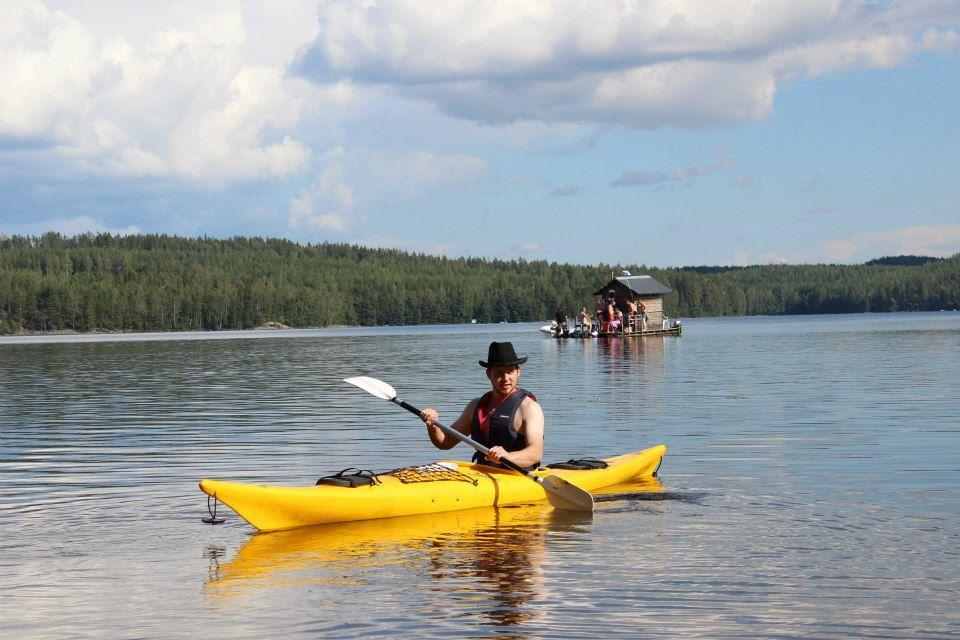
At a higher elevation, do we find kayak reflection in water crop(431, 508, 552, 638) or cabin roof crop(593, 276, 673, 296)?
cabin roof crop(593, 276, 673, 296)

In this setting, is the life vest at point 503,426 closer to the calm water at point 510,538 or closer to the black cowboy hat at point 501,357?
the black cowboy hat at point 501,357

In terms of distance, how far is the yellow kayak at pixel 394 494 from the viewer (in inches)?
472

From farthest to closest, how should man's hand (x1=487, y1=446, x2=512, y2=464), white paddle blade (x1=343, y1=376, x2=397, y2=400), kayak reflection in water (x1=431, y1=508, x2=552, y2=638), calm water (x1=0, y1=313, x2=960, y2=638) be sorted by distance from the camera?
white paddle blade (x1=343, y1=376, x2=397, y2=400), man's hand (x1=487, y1=446, x2=512, y2=464), kayak reflection in water (x1=431, y1=508, x2=552, y2=638), calm water (x1=0, y1=313, x2=960, y2=638)

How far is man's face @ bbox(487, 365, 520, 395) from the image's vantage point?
13.3 meters

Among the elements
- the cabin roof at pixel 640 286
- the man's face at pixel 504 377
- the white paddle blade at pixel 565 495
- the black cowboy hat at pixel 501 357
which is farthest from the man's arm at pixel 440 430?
the cabin roof at pixel 640 286

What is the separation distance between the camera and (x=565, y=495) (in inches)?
528

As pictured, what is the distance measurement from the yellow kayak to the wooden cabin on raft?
228 feet

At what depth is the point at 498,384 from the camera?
44.3 ft

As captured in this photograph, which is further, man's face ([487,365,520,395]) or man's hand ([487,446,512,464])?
man's hand ([487,446,512,464])

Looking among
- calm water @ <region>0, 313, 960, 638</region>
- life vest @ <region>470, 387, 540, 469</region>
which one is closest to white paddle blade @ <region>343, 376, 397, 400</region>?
life vest @ <region>470, 387, 540, 469</region>

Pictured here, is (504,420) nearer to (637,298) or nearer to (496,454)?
(496,454)

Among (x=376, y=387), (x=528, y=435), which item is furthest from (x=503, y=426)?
(x=376, y=387)

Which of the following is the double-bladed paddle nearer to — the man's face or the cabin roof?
the man's face

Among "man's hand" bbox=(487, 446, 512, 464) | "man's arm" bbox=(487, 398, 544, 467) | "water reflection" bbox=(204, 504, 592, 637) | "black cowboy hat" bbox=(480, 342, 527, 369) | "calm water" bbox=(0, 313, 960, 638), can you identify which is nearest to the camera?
"calm water" bbox=(0, 313, 960, 638)
